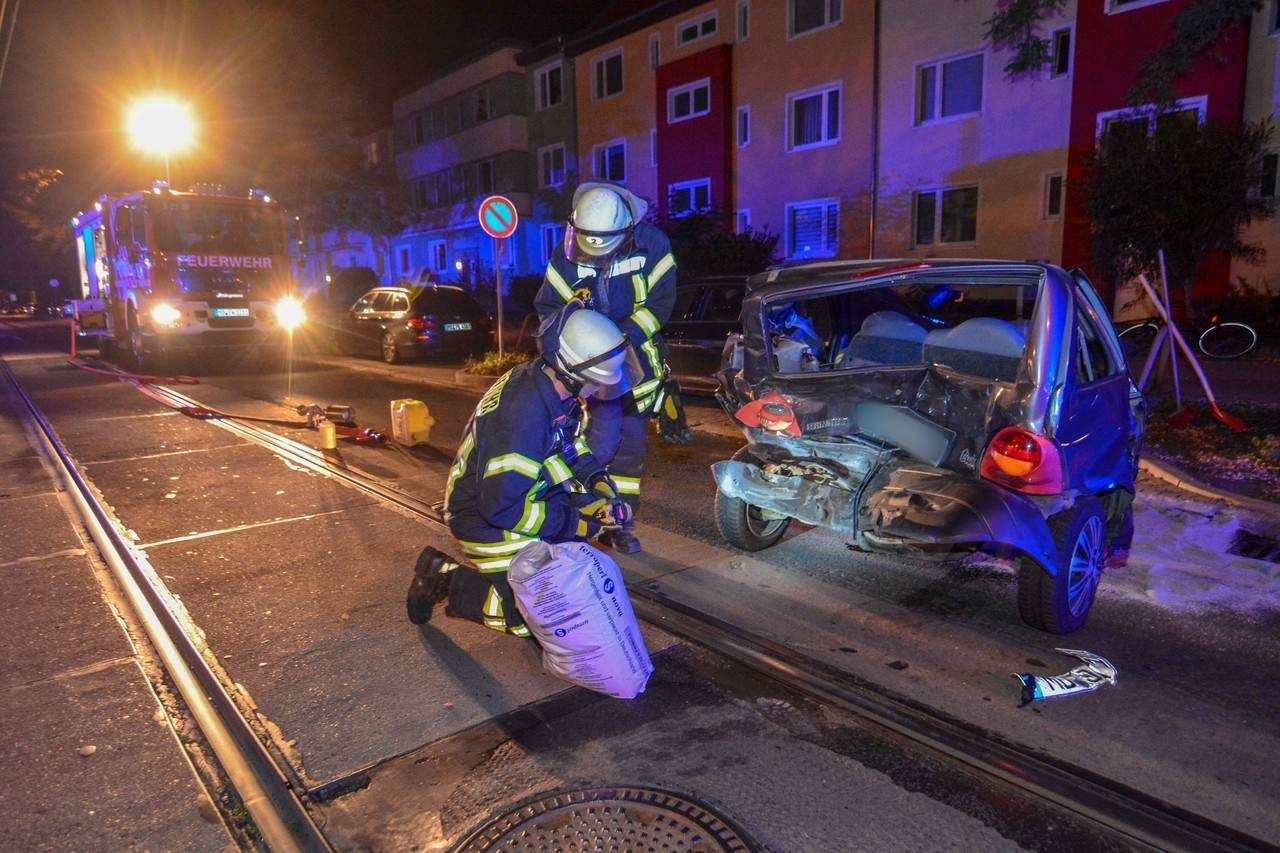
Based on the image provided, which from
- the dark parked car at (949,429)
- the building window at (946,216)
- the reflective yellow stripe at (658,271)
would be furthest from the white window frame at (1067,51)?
the reflective yellow stripe at (658,271)

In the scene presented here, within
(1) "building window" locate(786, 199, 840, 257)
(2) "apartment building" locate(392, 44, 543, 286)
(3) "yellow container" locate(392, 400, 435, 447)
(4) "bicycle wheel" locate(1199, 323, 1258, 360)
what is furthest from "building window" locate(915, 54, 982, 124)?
(2) "apartment building" locate(392, 44, 543, 286)

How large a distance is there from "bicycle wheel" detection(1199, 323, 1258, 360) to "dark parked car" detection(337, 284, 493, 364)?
481 inches

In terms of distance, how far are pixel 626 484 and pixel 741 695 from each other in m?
1.62

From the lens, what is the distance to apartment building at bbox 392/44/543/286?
3183cm

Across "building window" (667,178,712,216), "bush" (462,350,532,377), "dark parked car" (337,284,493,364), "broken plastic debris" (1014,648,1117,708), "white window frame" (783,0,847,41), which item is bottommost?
"broken plastic debris" (1014,648,1117,708)

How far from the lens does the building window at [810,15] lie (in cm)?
2067

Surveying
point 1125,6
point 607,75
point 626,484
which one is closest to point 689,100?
point 607,75

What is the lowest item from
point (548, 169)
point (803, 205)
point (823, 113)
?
point (803, 205)

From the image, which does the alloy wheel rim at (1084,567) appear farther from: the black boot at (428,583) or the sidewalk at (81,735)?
the sidewalk at (81,735)

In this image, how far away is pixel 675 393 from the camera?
207 inches

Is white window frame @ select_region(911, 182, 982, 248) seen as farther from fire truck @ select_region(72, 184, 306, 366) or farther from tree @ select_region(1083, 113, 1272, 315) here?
fire truck @ select_region(72, 184, 306, 366)

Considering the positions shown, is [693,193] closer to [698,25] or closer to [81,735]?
[698,25]

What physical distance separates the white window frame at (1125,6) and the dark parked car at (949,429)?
15233mm

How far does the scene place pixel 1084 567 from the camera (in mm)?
3941
